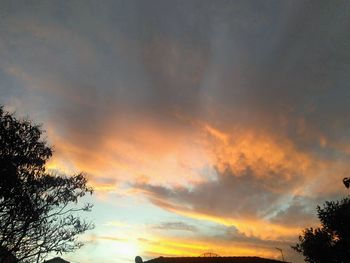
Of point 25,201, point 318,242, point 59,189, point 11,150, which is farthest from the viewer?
point 318,242

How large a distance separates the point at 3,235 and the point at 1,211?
2.29 metres

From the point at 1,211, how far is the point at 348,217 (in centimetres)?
3449

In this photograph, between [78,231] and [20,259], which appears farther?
[78,231]

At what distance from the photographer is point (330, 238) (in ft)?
119

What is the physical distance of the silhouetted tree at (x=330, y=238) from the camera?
34391mm

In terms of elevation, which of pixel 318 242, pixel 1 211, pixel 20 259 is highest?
pixel 318 242

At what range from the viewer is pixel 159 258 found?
43.0m

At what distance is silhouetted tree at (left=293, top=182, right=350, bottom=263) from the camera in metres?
34.4

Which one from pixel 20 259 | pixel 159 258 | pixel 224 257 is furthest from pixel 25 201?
pixel 224 257

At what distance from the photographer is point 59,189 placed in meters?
25.0

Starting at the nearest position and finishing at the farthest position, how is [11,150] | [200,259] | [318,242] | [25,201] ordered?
[11,150], [25,201], [318,242], [200,259]

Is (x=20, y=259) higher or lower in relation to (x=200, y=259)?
lower

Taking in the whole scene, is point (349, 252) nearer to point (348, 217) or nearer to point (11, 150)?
point (348, 217)

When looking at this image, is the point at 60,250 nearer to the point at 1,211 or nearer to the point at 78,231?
the point at 78,231
